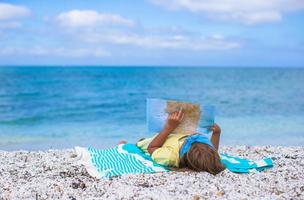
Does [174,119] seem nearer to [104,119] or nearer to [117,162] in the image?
[117,162]

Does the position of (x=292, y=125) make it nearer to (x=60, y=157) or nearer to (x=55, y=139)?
(x=55, y=139)

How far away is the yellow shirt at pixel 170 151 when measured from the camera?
244 inches

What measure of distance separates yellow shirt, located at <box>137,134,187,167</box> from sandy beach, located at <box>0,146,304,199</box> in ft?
0.96

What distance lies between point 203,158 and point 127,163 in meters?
1.10

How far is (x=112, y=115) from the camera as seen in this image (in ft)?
58.8

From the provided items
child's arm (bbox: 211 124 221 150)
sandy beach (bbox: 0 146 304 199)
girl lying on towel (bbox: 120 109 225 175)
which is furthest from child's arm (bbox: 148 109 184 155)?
child's arm (bbox: 211 124 221 150)

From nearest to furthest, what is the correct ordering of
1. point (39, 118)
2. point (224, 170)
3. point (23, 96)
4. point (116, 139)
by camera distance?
point (224, 170) < point (116, 139) < point (39, 118) < point (23, 96)

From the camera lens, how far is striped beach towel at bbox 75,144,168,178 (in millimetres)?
6035

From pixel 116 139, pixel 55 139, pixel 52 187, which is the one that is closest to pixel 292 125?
pixel 116 139

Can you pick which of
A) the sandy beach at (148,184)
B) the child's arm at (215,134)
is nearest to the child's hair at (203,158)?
the sandy beach at (148,184)

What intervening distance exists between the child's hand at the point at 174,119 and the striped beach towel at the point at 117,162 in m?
0.53

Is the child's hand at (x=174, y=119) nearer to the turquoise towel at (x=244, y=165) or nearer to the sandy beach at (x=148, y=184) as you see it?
the sandy beach at (x=148, y=184)

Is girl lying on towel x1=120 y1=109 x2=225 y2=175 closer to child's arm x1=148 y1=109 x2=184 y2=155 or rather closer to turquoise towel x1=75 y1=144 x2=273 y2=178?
child's arm x1=148 y1=109 x2=184 y2=155

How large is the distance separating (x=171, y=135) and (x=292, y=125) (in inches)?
376
